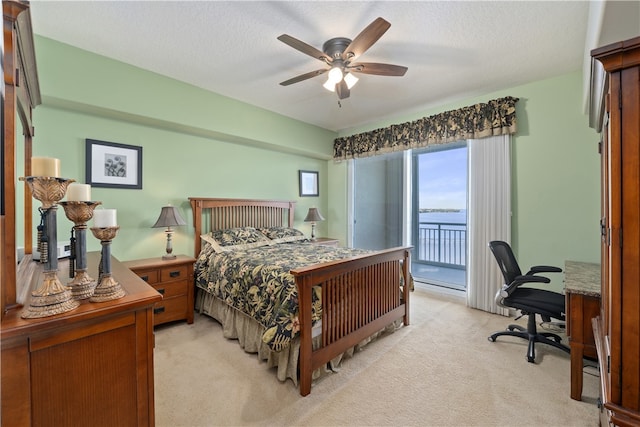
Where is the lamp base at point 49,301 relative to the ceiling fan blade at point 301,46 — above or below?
below

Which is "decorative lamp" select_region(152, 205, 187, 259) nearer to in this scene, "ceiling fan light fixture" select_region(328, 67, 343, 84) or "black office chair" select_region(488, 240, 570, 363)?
"ceiling fan light fixture" select_region(328, 67, 343, 84)

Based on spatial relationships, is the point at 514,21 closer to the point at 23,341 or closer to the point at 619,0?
the point at 619,0

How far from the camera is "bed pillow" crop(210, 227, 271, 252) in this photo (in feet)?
10.9

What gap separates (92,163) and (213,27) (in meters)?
1.89

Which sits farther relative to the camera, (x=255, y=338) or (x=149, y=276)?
(x=149, y=276)

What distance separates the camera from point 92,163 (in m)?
2.80

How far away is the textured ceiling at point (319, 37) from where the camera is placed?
6.53 feet

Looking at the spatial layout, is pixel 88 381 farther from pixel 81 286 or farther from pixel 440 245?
pixel 440 245

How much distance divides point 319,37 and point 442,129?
2224mm

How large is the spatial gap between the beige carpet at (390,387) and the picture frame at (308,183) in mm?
2894

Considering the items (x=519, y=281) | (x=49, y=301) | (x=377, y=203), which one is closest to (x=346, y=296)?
(x=519, y=281)

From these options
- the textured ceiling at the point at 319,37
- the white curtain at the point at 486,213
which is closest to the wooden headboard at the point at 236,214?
the textured ceiling at the point at 319,37

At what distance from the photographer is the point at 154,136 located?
3238mm

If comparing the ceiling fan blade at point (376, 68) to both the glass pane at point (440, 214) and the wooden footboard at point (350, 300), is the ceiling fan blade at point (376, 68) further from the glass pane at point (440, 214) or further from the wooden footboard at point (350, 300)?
the glass pane at point (440, 214)
